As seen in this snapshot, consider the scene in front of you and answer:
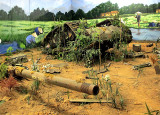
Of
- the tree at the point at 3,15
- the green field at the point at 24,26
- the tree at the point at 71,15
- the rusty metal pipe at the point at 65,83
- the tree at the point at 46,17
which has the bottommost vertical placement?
the rusty metal pipe at the point at 65,83

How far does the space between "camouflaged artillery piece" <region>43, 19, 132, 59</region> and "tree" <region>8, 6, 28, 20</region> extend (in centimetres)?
197

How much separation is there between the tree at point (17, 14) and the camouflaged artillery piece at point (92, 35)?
1.97m

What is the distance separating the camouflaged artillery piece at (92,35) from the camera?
5.47 meters

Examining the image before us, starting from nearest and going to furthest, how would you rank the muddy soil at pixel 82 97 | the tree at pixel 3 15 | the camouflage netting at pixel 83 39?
the muddy soil at pixel 82 97 < the camouflage netting at pixel 83 39 < the tree at pixel 3 15

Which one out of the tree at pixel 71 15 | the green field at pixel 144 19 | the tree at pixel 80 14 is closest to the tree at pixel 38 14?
the tree at pixel 71 15

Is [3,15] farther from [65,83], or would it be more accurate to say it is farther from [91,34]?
[65,83]

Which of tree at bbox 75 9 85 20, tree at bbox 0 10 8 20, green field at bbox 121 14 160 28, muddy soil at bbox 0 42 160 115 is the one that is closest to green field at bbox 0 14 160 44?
green field at bbox 121 14 160 28

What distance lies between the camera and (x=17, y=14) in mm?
7656

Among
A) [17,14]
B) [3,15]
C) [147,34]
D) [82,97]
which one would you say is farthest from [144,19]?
[82,97]

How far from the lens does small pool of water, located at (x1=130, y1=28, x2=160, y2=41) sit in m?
8.52

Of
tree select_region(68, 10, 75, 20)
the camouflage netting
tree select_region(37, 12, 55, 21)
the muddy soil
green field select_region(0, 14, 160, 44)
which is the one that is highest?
tree select_region(68, 10, 75, 20)

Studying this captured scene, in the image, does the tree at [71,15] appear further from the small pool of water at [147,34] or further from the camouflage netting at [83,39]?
the camouflage netting at [83,39]

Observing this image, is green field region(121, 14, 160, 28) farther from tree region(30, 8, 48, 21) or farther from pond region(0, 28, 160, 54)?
tree region(30, 8, 48, 21)

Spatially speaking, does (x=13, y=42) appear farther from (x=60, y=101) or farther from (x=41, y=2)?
(x=60, y=101)
